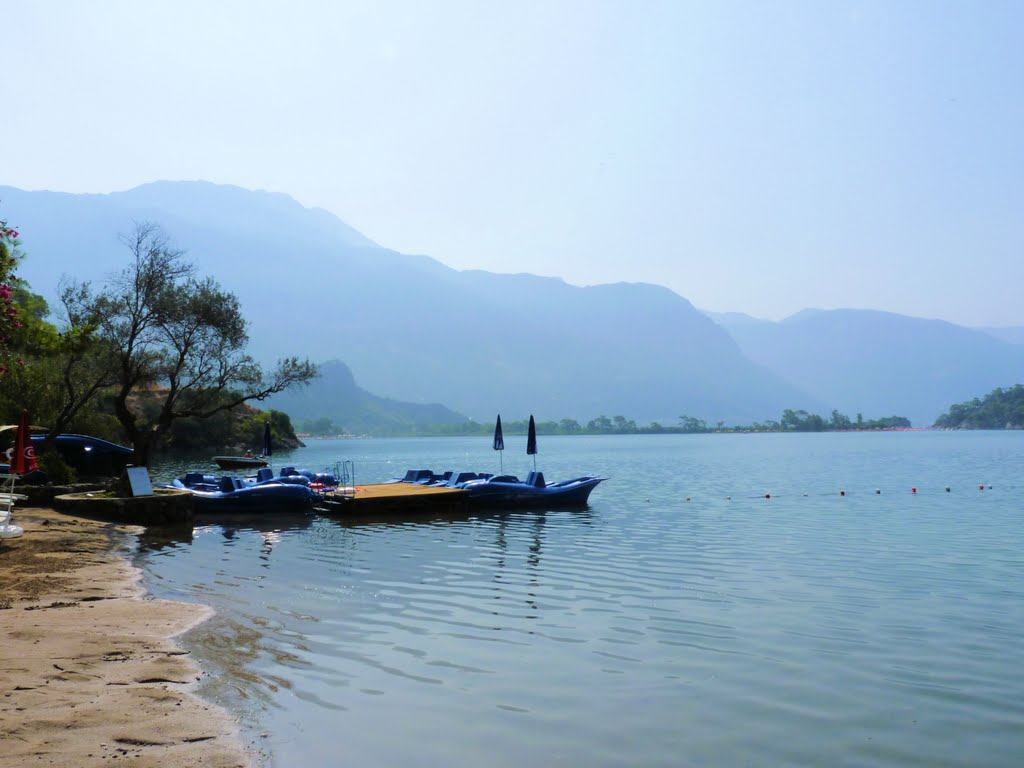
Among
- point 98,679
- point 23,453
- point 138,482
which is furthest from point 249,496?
point 98,679

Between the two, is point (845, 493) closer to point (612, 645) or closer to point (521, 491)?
point (521, 491)

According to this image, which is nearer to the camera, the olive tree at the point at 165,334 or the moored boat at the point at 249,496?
the moored boat at the point at 249,496

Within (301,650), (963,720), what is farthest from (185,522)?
(963,720)

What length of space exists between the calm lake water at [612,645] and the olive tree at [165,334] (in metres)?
14.2

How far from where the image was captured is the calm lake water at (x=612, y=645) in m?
9.04

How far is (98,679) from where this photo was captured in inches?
378

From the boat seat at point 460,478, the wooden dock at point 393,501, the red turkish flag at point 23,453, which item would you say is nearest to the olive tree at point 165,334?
the wooden dock at point 393,501

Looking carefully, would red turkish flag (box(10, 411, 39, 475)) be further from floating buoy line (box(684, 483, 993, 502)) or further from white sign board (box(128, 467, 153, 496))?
floating buoy line (box(684, 483, 993, 502))

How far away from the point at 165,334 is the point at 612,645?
34476 mm

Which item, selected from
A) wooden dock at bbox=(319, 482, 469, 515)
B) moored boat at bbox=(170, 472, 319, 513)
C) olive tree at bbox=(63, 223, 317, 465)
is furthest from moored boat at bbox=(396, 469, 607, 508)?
olive tree at bbox=(63, 223, 317, 465)

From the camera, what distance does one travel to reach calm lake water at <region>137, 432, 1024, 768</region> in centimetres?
904

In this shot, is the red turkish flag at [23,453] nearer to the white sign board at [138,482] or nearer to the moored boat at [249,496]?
the white sign board at [138,482]

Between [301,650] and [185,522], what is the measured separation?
65.9 ft

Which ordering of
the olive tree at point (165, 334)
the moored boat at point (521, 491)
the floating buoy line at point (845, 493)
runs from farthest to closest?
the floating buoy line at point (845, 493)
the olive tree at point (165, 334)
the moored boat at point (521, 491)
